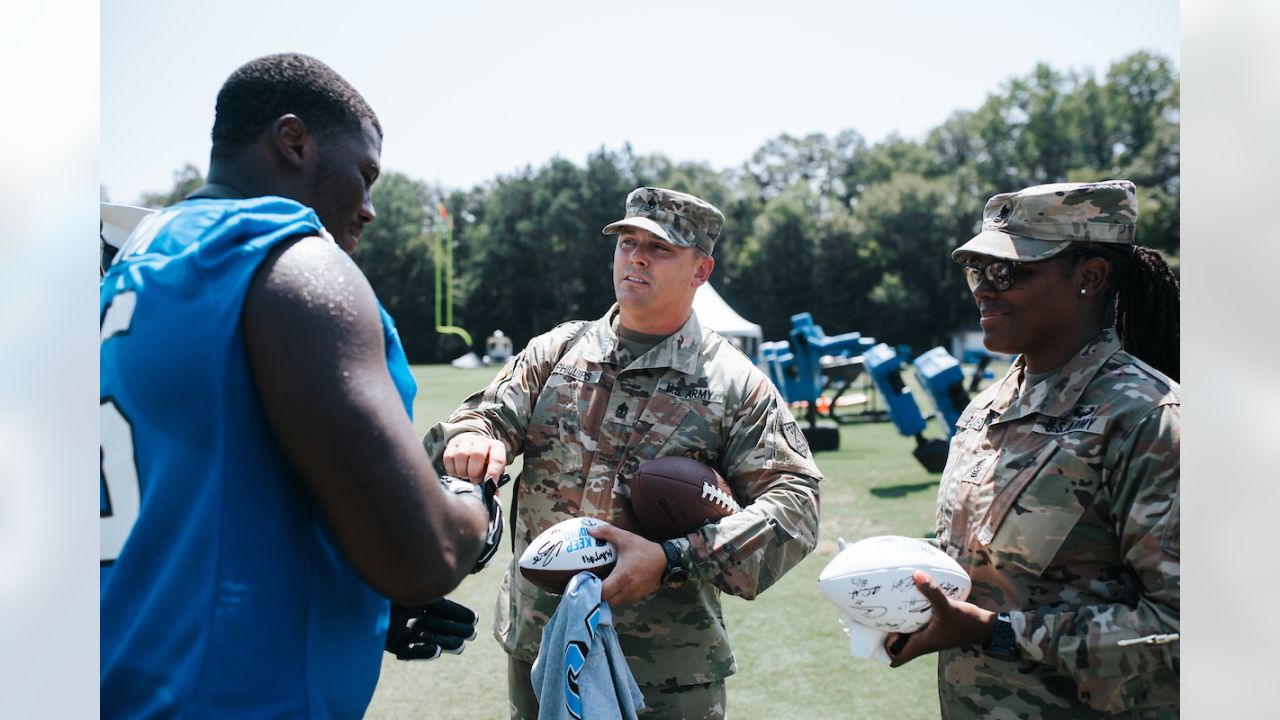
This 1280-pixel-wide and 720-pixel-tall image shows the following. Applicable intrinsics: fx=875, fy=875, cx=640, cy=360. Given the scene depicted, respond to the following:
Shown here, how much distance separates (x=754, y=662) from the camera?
539 centimetres

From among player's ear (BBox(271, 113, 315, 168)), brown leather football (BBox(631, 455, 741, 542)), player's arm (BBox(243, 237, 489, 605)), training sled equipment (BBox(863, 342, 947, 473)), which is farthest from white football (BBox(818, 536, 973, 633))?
training sled equipment (BBox(863, 342, 947, 473))

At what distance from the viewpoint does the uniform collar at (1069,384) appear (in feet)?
7.87

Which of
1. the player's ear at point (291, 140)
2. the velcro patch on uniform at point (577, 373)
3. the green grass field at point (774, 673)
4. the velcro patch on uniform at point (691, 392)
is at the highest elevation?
the player's ear at point (291, 140)

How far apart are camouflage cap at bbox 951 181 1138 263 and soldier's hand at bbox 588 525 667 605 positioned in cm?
125

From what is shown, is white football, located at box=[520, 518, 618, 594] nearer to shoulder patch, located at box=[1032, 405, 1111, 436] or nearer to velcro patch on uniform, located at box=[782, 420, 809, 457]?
velcro patch on uniform, located at box=[782, 420, 809, 457]

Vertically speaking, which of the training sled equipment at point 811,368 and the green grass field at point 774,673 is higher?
the training sled equipment at point 811,368

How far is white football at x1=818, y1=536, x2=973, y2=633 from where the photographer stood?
8.07 ft

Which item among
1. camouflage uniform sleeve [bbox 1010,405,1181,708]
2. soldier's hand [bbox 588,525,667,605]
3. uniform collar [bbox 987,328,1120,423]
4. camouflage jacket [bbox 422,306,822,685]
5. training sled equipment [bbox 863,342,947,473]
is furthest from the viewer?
training sled equipment [bbox 863,342,947,473]

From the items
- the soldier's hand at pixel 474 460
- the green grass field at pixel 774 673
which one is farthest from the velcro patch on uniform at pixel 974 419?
the green grass field at pixel 774 673

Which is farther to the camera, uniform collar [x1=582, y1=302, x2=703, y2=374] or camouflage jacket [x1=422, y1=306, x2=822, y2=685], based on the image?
uniform collar [x1=582, y1=302, x2=703, y2=374]

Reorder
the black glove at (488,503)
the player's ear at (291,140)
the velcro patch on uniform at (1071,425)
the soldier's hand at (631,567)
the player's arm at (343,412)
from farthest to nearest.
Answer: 1. the soldier's hand at (631,567)
2. the velcro patch on uniform at (1071,425)
3. the black glove at (488,503)
4. the player's ear at (291,140)
5. the player's arm at (343,412)

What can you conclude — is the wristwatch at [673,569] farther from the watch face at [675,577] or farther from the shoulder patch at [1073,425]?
the shoulder patch at [1073,425]

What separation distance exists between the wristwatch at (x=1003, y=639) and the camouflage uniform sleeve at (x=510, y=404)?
1.59 metres
